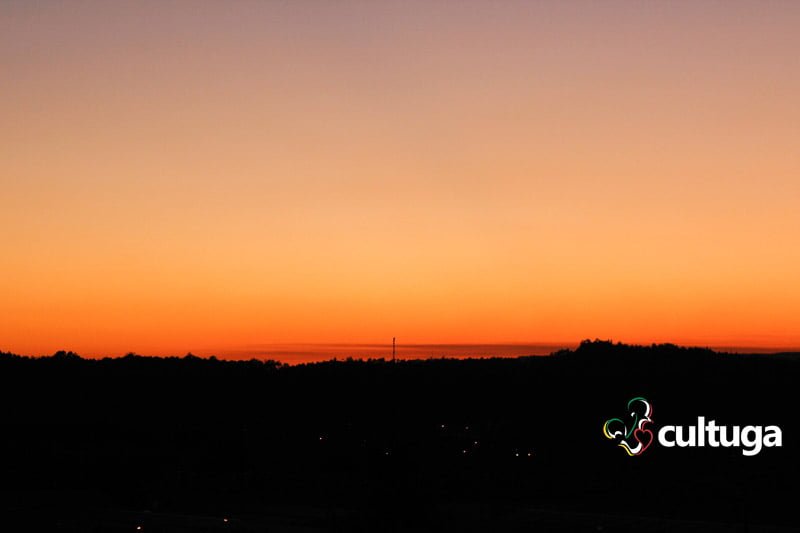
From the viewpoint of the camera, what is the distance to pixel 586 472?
8625 centimetres

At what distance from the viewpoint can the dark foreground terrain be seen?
196 ft

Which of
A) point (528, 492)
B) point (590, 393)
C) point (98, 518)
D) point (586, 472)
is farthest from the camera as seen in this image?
point (590, 393)

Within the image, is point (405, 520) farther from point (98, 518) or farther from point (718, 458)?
point (718, 458)

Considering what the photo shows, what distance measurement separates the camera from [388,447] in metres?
68.9

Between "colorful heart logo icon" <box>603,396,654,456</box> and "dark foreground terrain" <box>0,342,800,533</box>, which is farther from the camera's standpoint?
"colorful heart logo icon" <box>603,396,654,456</box>

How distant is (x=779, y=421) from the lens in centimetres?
10712

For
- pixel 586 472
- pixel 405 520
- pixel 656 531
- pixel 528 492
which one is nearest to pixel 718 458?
pixel 586 472

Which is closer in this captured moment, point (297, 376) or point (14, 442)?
point (14, 442)

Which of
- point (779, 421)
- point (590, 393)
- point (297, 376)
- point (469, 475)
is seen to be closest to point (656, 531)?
point (469, 475)

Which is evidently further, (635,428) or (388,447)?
(635,428)

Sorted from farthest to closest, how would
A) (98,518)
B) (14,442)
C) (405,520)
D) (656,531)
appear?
(14,442)
(98,518)
(656,531)
(405,520)

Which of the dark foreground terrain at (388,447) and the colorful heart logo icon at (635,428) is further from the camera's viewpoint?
the colorful heart logo icon at (635,428)

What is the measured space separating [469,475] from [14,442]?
48090 mm

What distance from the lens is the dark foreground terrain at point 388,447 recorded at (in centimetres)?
5988
